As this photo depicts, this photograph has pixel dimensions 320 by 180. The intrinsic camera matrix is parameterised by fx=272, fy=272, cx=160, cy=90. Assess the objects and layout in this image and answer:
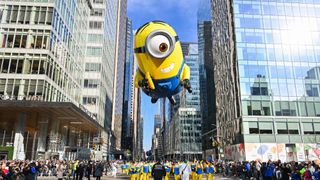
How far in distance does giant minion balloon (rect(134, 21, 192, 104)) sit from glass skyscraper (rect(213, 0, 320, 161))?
128 feet

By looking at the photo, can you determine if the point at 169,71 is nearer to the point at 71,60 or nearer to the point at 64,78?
the point at 64,78

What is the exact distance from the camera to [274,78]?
51.3 m

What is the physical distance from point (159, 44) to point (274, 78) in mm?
45418

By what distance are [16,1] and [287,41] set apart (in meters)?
47.6

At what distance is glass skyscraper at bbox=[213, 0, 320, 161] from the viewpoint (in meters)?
48.4

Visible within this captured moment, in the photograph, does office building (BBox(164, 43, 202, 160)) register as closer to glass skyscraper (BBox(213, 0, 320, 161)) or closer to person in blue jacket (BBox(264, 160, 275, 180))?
glass skyscraper (BBox(213, 0, 320, 161))

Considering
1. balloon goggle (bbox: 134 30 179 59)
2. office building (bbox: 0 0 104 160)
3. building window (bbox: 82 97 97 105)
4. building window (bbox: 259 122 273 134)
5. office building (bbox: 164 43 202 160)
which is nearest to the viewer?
balloon goggle (bbox: 134 30 179 59)

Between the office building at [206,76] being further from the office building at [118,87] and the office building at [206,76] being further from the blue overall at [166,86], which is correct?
the blue overall at [166,86]

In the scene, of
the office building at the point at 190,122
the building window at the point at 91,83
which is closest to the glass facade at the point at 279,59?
the building window at the point at 91,83

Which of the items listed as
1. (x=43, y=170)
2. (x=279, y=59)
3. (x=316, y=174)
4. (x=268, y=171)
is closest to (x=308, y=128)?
(x=279, y=59)

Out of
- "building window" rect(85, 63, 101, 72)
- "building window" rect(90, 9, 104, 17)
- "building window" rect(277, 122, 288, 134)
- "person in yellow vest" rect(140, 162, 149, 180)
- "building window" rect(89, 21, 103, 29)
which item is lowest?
"person in yellow vest" rect(140, 162, 149, 180)

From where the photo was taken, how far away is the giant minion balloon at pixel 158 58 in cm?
1144

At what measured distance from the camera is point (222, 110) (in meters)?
65.6

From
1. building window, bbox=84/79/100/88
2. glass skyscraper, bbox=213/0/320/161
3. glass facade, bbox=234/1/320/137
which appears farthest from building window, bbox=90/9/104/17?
glass facade, bbox=234/1/320/137
